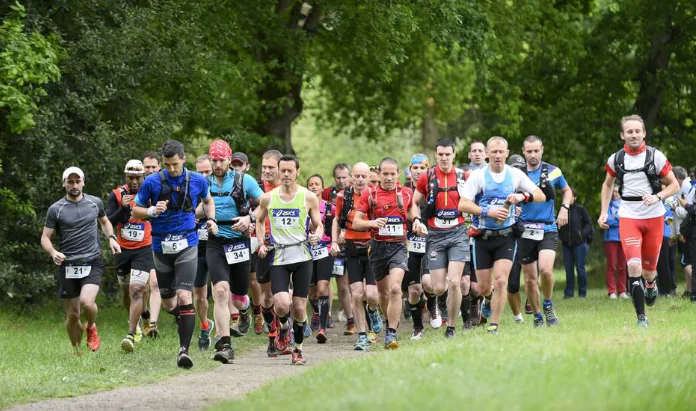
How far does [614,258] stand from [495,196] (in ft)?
36.1

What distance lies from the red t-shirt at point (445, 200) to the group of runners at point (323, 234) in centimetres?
2

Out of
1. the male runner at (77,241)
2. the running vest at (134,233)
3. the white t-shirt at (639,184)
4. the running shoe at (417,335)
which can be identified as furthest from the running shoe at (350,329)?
the white t-shirt at (639,184)

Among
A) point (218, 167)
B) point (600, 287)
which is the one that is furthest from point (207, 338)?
point (600, 287)

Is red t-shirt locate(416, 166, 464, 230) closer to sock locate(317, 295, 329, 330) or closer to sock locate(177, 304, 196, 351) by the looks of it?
sock locate(317, 295, 329, 330)

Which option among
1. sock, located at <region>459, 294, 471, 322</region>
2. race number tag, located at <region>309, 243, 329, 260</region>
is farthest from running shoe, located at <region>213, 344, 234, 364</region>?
sock, located at <region>459, 294, 471, 322</region>

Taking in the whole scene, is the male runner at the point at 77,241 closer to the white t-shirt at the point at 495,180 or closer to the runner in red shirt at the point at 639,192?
the white t-shirt at the point at 495,180

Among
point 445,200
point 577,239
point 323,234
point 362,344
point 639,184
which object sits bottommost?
point 362,344

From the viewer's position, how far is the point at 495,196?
45.3ft

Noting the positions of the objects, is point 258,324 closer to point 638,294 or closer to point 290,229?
point 290,229

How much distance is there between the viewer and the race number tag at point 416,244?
17575 mm

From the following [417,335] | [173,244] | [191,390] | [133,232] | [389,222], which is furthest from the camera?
[133,232]

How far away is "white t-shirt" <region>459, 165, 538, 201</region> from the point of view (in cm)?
1380

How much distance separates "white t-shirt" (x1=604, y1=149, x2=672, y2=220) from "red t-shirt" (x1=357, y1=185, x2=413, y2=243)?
8.26ft

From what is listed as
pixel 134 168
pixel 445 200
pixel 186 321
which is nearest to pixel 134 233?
pixel 134 168
